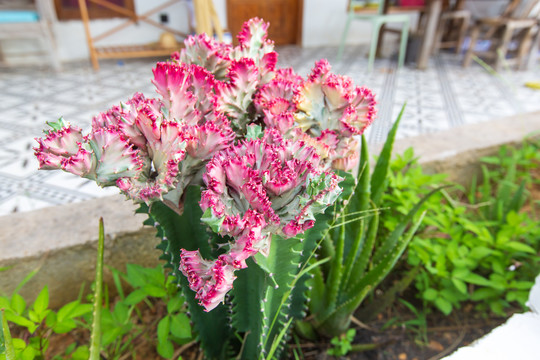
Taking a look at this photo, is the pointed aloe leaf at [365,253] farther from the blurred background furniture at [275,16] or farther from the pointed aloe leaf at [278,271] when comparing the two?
the blurred background furniture at [275,16]

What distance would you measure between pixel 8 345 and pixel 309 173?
51 centimetres

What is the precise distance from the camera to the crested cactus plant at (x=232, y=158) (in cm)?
44

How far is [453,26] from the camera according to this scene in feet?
19.2

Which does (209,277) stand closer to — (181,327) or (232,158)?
(232,158)

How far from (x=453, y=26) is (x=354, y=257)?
20.7 ft

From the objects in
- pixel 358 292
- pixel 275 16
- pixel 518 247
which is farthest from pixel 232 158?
pixel 275 16

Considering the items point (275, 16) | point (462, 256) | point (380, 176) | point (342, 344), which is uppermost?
point (275, 16)

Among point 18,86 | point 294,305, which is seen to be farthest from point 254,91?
point 18,86

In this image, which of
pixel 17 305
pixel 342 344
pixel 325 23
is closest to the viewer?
pixel 17 305

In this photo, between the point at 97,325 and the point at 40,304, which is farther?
the point at 40,304

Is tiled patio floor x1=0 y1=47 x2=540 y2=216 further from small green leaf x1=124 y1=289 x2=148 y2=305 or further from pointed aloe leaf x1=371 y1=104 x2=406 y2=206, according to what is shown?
pointed aloe leaf x1=371 y1=104 x2=406 y2=206

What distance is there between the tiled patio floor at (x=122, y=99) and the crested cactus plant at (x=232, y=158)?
1314mm

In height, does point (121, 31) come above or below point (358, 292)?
above

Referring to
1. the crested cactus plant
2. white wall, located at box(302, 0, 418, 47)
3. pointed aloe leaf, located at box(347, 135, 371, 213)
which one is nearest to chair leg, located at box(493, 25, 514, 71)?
white wall, located at box(302, 0, 418, 47)
